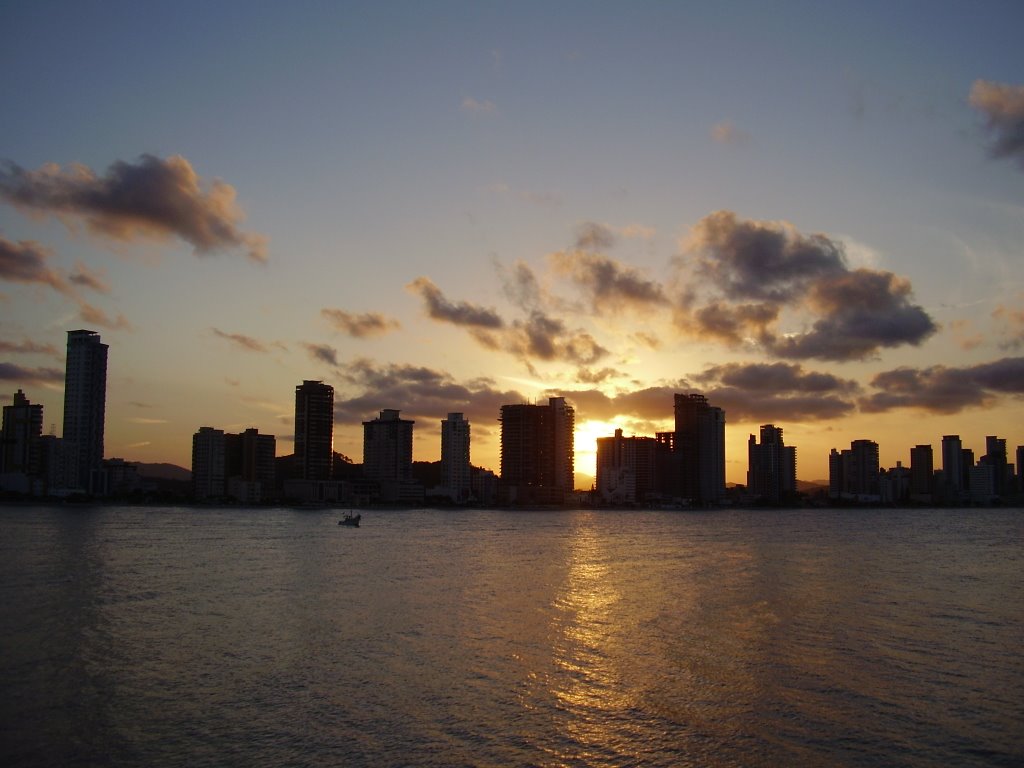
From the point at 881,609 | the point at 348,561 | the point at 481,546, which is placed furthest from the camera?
the point at 481,546

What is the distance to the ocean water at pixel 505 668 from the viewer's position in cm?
3014

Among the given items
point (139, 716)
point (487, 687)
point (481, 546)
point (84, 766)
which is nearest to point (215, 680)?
point (139, 716)

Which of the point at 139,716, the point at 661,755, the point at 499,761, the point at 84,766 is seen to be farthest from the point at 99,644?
the point at 661,755

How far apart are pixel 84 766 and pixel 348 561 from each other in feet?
243

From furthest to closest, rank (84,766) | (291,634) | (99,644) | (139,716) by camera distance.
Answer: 1. (291,634)
2. (99,644)
3. (139,716)
4. (84,766)

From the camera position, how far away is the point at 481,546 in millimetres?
132750

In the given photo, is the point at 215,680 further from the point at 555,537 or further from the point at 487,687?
the point at 555,537

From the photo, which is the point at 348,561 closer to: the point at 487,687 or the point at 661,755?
the point at 487,687

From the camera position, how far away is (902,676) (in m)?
40.4

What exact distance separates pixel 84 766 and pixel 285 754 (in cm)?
682

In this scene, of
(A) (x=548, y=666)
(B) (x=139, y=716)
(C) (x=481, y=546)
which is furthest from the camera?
(C) (x=481, y=546)

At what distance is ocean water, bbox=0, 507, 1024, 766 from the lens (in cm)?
3014

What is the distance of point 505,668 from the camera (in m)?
41.7

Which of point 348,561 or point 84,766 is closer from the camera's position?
point 84,766
